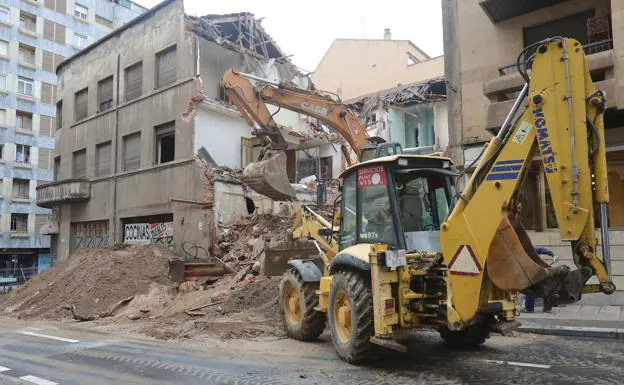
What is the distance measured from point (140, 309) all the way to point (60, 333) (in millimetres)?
2825

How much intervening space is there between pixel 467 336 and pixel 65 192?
889 inches

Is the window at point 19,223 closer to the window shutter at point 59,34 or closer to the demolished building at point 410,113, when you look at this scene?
the window shutter at point 59,34

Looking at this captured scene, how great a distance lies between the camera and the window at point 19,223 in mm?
38281

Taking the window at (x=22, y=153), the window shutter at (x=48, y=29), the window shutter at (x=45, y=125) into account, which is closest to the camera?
the window at (x=22, y=153)

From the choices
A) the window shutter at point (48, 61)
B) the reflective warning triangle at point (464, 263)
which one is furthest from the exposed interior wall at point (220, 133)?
the window shutter at point (48, 61)

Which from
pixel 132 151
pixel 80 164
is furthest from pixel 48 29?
pixel 132 151

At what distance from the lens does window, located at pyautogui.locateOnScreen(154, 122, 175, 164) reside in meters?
21.0

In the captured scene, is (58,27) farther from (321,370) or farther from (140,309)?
(321,370)

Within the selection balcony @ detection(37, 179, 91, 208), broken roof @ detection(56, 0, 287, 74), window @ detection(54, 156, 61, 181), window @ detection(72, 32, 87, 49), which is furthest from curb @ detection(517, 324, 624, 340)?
window @ detection(72, 32, 87, 49)

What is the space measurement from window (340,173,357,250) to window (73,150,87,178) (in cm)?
2120

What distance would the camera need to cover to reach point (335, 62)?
35719 mm

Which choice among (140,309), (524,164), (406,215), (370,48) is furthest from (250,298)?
(370,48)

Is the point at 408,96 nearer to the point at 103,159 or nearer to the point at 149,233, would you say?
the point at 149,233

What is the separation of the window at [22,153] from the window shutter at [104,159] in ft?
61.1
